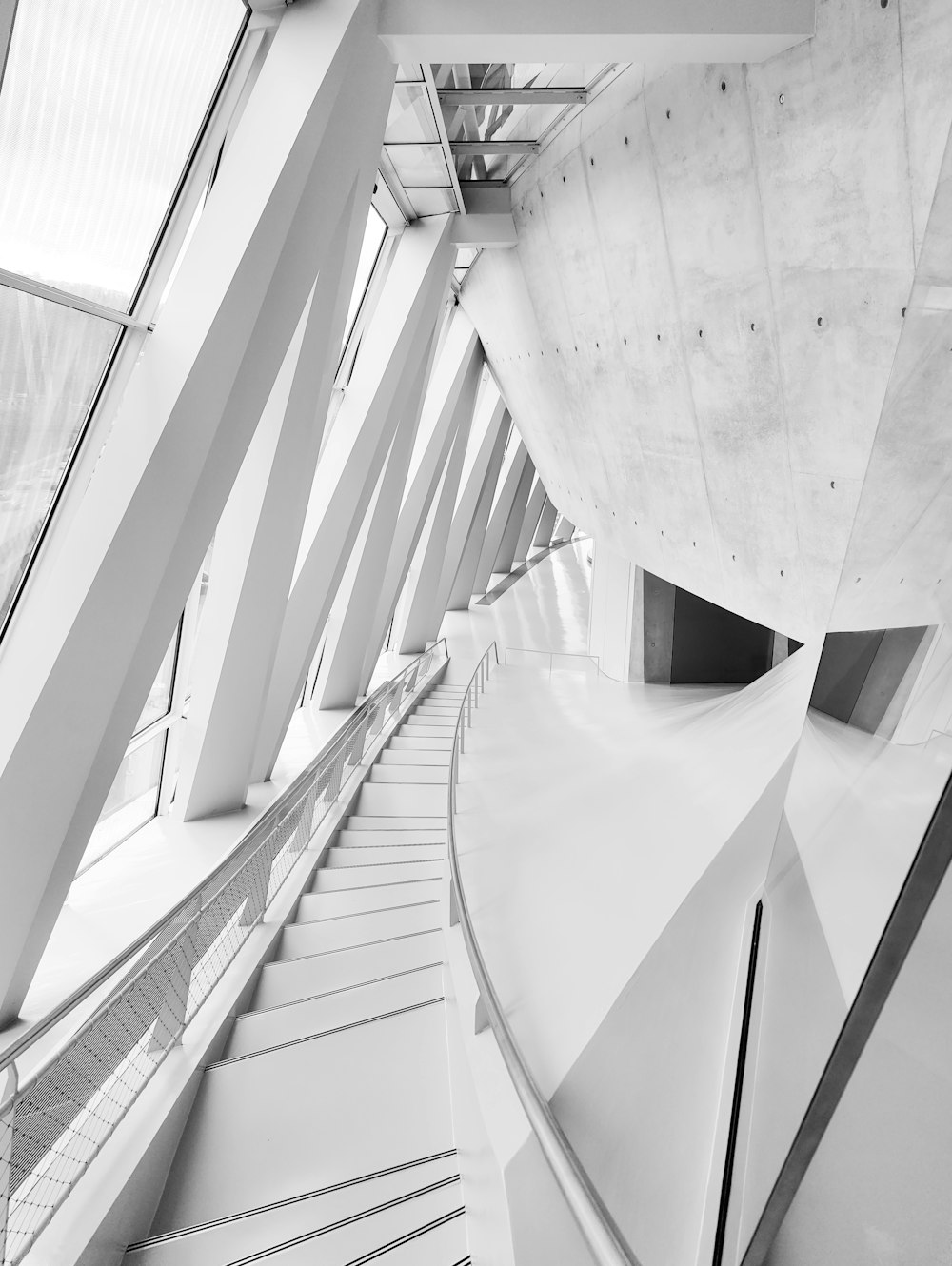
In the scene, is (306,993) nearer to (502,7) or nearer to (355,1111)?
(355,1111)

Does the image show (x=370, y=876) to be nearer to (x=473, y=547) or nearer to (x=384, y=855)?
(x=384, y=855)

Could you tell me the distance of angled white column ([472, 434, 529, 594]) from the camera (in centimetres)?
4047

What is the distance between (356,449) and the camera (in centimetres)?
1348

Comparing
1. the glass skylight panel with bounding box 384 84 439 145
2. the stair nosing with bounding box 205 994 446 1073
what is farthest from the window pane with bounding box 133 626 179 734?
the glass skylight panel with bounding box 384 84 439 145

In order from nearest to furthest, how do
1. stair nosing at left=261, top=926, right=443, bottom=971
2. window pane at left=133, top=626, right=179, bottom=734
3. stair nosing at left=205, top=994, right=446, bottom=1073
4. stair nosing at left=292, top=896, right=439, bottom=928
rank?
stair nosing at left=205, top=994, right=446, bottom=1073
stair nosing at left=261, top=926, right=443, bottom=971
stair nosing at left=292, top=896, right=439, bottom=928
window pane at left=133, top=626, right=179, bottom=734

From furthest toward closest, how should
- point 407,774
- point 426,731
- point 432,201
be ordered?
point 426,731
point 432,201
point 407,774

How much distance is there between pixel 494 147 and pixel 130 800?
10.6 metres

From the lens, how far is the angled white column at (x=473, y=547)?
108 ft

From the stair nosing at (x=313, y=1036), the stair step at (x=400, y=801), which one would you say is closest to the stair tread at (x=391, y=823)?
the stair step at (x=400, y=801)

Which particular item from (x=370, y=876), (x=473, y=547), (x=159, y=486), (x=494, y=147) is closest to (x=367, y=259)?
(x=494, y=147)

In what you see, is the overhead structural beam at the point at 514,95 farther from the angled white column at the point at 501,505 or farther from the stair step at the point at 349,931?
the angled white column at the point at 501,505

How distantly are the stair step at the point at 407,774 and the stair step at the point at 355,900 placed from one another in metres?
4.32

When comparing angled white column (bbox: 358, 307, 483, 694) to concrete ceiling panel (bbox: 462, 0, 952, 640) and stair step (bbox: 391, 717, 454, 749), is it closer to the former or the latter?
stair step (bbox: 391, 717, 454, 749)

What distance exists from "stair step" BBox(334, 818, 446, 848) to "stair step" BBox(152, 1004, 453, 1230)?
5059mm
